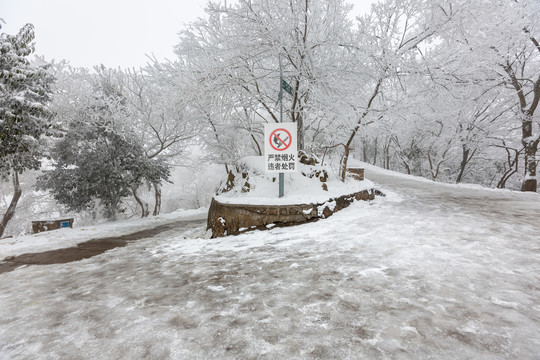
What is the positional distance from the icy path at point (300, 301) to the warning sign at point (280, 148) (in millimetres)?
2093

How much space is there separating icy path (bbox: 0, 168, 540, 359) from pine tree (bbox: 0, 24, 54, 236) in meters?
5.35

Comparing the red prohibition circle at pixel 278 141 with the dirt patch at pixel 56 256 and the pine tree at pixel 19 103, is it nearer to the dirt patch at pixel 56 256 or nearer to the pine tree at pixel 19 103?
the dirt patch at pixel 56 256

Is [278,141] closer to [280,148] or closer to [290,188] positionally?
[280,148]

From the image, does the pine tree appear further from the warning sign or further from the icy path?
the warning sign

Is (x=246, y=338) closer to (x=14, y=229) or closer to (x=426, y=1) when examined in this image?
(x=426, y=1)

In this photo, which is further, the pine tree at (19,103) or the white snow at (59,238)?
the pine tree at (19,103)

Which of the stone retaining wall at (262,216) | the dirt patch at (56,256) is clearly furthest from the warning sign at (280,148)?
the dirt patch at (56,256)

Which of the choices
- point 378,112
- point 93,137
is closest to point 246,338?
point 378,112

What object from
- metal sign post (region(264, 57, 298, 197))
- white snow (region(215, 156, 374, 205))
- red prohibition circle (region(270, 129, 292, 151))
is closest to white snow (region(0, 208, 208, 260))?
white snow (region(215, 156, 374, 205))

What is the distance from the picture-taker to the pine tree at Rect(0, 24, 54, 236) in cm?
714

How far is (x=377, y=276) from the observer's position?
9.26ft

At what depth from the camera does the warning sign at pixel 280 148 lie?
6129mm

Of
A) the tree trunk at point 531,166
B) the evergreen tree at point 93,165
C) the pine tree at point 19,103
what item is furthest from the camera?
the tree trunk at point 531,166

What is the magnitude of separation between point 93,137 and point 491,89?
60.1ft
